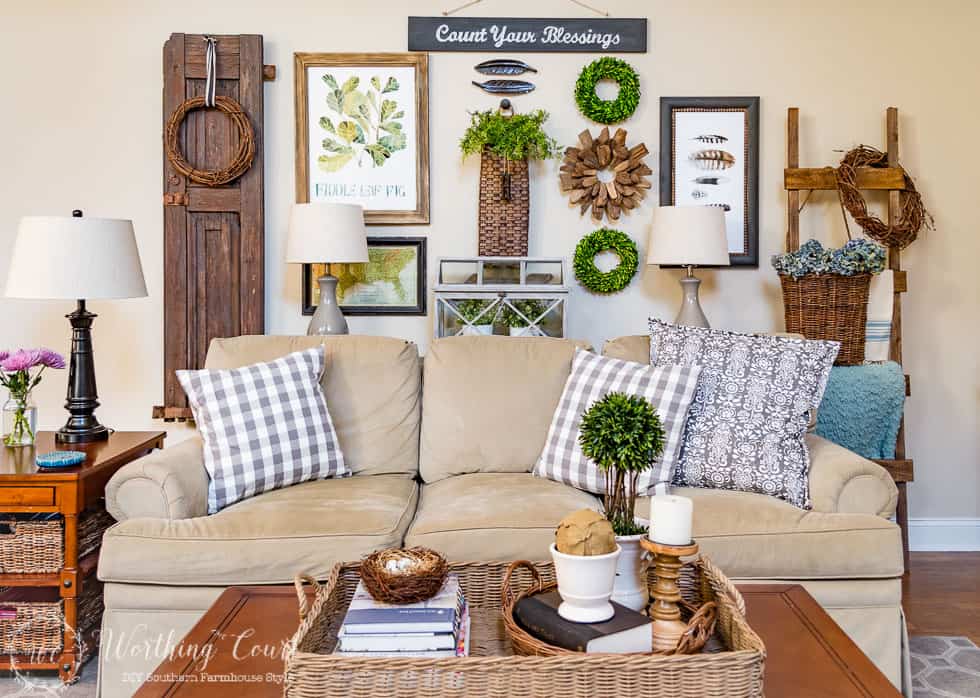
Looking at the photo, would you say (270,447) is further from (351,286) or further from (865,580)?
(865,580)

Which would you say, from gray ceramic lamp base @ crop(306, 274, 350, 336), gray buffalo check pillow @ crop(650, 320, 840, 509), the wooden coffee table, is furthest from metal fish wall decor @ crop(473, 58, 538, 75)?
the wooden coffee table

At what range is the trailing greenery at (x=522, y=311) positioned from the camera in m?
3.33

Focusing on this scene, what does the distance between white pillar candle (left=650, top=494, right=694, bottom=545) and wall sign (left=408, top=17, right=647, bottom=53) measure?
263 cm

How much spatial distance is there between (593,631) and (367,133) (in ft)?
8.80

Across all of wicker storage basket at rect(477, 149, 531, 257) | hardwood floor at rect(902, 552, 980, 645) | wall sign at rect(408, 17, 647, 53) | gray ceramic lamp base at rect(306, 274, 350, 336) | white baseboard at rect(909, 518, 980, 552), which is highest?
wall sign at rect(408, 17, 647, 53)

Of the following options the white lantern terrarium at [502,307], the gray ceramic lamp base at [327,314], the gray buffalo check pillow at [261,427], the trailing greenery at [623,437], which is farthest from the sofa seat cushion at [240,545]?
the white lantern terrarium at [502,307]

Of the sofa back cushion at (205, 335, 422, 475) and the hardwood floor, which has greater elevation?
the sofa back cushion at (205, 335, 422, 475)

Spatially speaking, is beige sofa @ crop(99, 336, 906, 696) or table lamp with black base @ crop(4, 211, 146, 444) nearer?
beige sofa @ crop(99, 336, 906, 696)

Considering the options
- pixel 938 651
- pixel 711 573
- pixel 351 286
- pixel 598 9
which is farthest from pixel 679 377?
pixel 598 9

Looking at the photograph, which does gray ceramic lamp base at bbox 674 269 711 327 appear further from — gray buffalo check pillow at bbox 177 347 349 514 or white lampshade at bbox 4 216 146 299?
white lampshade at bbox 4 216 146 299

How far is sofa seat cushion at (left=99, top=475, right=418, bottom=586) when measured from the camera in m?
2.09

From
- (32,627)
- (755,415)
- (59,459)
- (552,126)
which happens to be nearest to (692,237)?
(552,126)

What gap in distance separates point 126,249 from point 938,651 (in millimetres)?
2751

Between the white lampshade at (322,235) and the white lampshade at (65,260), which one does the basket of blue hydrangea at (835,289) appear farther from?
the white lampshade at (65,260)
